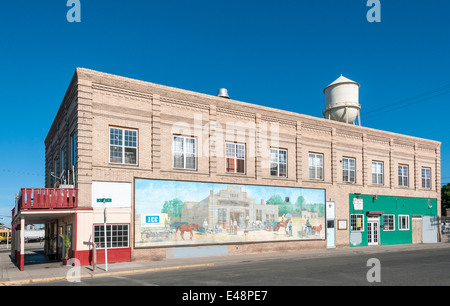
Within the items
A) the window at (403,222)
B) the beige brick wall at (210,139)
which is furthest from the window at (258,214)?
the window at (403,222)

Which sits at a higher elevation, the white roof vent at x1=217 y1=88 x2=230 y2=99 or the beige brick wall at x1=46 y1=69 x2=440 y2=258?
the white roof vent at x1=217 y1=88 x2=230 y2=99

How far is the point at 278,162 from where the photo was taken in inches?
1190

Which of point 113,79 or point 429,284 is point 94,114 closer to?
point 113,79

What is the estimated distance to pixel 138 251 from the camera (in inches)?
907

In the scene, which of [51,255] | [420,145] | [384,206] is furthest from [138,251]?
[420,145]

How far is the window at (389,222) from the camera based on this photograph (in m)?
36.3

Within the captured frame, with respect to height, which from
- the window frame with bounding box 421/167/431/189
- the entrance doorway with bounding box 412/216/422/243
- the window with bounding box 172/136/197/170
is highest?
the window with bounding box 172/136/197/170

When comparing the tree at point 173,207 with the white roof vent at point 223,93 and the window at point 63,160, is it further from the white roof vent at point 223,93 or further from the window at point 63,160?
the white roof vent at point 223,93

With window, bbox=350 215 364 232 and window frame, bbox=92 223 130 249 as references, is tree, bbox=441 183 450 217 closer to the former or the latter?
window, bbox=350 215 364 232

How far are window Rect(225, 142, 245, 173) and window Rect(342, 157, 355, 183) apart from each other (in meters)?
10.3

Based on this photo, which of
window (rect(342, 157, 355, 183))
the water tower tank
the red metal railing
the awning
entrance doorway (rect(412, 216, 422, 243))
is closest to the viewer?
the red metal railing

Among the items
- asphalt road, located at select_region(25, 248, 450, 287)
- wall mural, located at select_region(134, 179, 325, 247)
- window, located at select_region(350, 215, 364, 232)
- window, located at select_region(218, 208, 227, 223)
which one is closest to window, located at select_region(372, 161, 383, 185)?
window, located at select_region(350, 215, 364, 232)

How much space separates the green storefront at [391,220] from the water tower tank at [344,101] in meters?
7.14

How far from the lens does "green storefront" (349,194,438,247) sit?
34.3 meters
